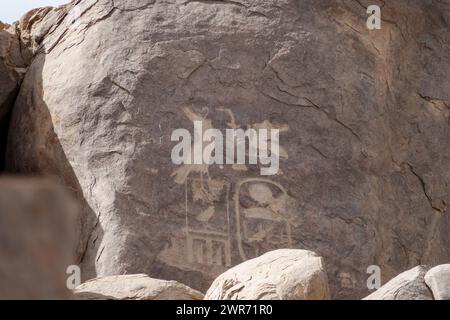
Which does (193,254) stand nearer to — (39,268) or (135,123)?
(135,123)

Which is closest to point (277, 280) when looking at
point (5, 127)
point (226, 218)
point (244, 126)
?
point (226, 218)

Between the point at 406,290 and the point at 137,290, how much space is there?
3.90 ft

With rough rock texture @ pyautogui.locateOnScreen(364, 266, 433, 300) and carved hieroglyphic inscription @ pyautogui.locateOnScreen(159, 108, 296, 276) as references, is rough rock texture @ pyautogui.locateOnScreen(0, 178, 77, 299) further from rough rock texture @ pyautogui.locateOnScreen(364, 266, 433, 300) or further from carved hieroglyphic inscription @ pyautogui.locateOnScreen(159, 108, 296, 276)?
carved hieroglyphic inscription @ pyautogui.locateOnScreen(159, 108, 296, 276)

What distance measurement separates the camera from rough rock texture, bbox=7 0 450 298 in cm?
603

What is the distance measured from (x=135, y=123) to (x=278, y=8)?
41.5 inches

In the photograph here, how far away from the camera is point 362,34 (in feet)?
21.2

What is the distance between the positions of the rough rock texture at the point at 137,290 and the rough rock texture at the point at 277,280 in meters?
0.21

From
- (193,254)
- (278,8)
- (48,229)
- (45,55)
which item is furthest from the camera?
(45,55)

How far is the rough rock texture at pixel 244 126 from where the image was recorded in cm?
603

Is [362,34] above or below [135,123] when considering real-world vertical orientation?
above

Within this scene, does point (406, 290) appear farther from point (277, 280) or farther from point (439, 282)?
point (277, 280)

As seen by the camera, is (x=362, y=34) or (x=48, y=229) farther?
(x=362, y=34)

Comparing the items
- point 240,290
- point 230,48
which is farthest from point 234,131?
point 240,290

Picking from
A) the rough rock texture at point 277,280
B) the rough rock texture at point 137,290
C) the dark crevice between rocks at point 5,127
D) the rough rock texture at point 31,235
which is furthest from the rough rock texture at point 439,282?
the dark crevice between rocks at point 5,127
